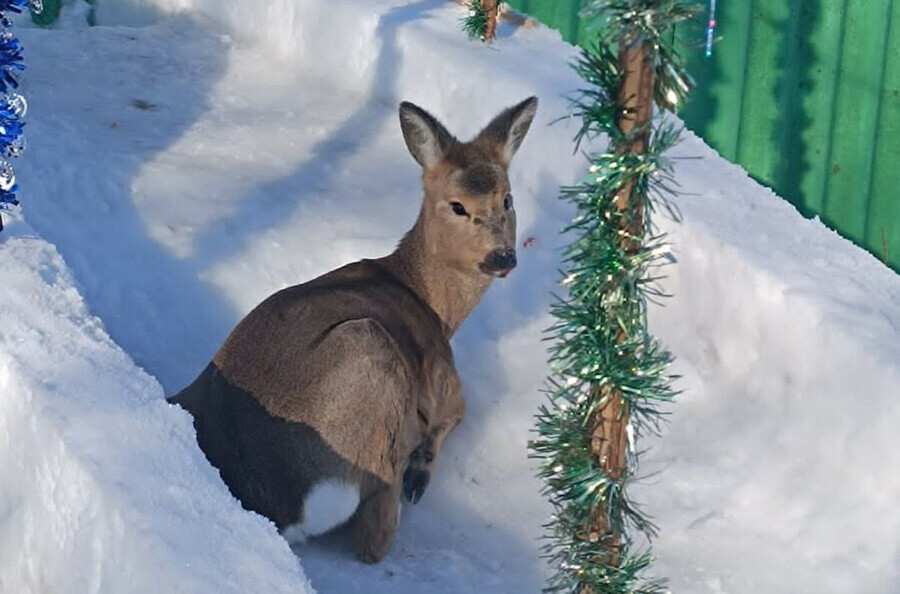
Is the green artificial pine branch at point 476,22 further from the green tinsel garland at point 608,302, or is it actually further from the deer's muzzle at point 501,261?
the green tinsel garland at point 608,302

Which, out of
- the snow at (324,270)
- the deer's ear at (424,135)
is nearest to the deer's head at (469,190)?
the deer's ear at (424,135)

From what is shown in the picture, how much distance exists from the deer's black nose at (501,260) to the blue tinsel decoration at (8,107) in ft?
6.25

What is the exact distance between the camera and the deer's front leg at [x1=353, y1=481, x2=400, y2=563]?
18.8ft

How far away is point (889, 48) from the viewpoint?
7.64 m

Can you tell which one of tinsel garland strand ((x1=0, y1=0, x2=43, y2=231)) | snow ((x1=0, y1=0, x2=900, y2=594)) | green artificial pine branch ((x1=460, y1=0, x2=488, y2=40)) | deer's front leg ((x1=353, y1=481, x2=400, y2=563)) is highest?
tinsel garland strand ((x1=0, y1=0, x2=43, y2=231))

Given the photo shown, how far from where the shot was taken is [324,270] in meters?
7.50

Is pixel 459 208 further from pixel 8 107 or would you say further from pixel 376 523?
pixel 8 107

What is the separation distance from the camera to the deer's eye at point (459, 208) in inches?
252

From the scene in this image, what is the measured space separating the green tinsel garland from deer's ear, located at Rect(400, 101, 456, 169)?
2655 millimetres

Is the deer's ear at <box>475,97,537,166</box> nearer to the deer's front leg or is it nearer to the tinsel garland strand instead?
the deer's front leg

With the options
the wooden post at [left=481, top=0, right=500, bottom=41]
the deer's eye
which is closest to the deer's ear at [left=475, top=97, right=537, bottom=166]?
the deer's eye

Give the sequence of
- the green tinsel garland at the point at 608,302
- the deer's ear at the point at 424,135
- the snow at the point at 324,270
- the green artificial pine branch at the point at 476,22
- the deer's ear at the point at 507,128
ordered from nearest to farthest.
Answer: the green tinsel garland at the point at 608,302 → the snow at the point at 324,270 → the deer's ear at the point at 424,135 → the deer's ear at the point at 507,128 → the green artificial pine branch at the point at 476,22

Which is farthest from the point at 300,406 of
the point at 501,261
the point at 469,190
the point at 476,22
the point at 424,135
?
the point at 476,22

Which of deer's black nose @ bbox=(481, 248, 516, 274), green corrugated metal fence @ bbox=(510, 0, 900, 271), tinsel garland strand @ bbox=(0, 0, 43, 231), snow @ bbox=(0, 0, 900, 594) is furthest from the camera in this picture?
green corrugated metal fence @ bbox=(510, 0, 900, 271)
